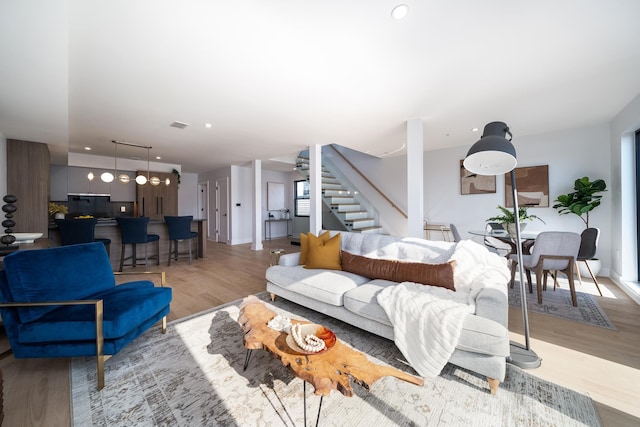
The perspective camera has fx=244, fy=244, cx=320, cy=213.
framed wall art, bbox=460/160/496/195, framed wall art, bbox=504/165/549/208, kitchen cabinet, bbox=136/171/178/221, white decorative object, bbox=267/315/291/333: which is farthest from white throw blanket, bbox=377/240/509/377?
kitchen cabinet, bbox=136/171/178/221

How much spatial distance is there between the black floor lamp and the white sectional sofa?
1.06ft

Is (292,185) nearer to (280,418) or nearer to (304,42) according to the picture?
(304,42)

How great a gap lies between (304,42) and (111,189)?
24.3 feet

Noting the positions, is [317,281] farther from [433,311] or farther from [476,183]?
[476,183]

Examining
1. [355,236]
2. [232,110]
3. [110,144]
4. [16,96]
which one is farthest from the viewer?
[110,144]

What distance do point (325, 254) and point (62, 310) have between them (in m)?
2.31

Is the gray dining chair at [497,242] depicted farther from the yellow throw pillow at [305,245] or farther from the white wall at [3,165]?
the white wall at [3,165]

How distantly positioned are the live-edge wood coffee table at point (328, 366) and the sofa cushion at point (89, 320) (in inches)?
38.5

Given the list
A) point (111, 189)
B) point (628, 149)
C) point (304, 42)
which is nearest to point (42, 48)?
point (304, 42)

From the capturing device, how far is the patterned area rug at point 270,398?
4.59 ft

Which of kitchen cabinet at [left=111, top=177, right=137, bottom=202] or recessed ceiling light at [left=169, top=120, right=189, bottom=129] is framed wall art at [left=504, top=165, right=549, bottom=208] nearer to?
recessed ceiling light at [left=169, top=120, right=189, bottom=129]

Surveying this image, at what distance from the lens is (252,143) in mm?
5211

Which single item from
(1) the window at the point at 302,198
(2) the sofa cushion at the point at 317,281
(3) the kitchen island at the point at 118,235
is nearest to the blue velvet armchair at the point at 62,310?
(2) the sofa cushion at the point at 317,281

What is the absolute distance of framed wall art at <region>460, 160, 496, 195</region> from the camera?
5.25 meters
